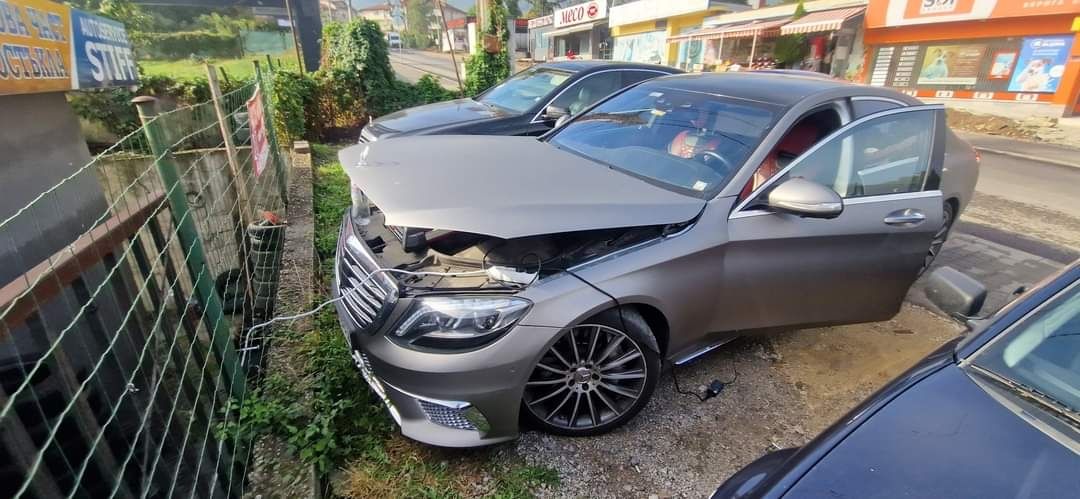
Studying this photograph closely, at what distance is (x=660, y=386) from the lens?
2945 mm

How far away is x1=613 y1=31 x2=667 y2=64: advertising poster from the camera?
30.2m

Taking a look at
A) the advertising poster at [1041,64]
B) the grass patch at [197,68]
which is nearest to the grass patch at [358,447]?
the grass patch at [197,68]

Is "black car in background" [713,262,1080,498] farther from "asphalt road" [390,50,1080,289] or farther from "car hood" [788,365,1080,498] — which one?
"asphalt road" [390,50,1080,289]

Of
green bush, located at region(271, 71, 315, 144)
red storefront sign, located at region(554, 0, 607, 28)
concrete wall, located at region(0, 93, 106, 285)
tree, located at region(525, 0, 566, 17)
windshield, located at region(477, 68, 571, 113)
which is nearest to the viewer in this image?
concrete wall, located at region(0, 93, 106, 285)

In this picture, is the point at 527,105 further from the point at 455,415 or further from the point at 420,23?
the point at 420,23

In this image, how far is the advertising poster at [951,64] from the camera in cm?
1553

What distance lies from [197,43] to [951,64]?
2774cm

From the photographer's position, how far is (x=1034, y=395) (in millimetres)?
1508

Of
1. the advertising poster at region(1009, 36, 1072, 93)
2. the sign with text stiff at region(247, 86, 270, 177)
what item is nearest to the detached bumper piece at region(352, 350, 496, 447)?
the sign with text stiff at region(247, 86, 270, 177)

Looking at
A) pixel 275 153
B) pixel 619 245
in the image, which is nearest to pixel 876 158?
pixel 619 245

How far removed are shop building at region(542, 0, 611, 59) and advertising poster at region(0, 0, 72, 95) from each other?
36196 mm

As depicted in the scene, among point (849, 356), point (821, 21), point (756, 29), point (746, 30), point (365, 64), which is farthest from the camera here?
point (746, 30)

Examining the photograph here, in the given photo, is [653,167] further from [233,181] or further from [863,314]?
[233,181]

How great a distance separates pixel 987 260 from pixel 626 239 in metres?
4.59
